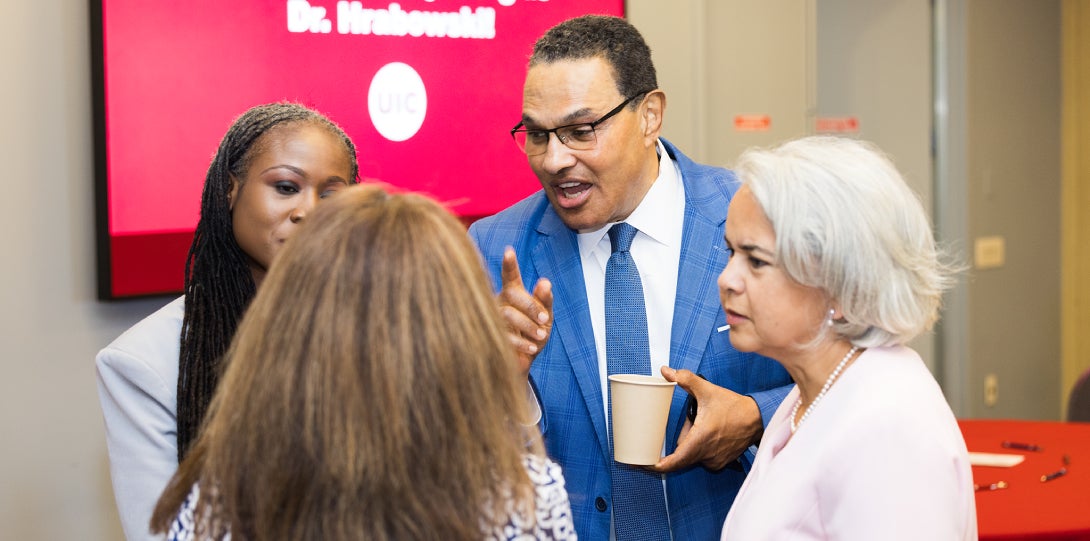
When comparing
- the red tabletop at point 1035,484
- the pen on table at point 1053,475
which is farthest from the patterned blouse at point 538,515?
the pen on table at point 1053,475

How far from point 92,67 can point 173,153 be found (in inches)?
11.2

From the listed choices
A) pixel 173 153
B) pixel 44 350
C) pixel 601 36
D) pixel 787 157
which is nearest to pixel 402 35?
pixel 173 153

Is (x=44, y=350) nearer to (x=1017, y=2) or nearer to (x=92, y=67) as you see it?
(x=92, y=67)

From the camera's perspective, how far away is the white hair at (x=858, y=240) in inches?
55.6

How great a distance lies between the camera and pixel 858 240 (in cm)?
141

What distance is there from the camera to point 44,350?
8.64ft

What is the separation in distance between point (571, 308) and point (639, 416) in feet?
1.30

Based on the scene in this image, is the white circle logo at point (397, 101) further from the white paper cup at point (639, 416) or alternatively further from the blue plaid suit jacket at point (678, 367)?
the white paper cup at point (639, 416)

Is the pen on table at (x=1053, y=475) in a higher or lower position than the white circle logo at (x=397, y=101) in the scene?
lower

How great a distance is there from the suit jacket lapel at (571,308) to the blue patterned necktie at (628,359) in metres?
0.04

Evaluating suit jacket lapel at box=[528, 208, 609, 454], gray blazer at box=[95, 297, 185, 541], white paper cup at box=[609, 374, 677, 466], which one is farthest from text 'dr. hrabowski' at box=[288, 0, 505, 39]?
white paper cup at box=[609, 374, 677, 466]

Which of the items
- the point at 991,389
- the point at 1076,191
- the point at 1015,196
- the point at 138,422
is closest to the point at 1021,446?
the point at 138,422

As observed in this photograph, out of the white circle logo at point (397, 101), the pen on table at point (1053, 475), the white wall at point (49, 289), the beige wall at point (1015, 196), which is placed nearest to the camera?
the white wall at point (49, 289)

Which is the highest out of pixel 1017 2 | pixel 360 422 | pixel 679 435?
pixel 1017 2
